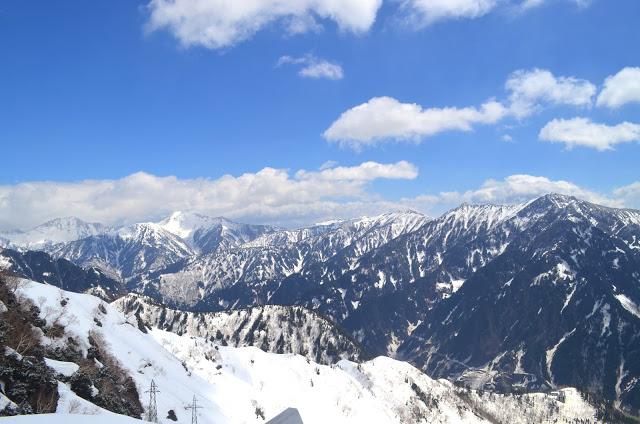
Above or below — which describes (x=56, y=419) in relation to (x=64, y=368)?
above

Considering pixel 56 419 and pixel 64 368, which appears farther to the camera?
pixel 64 368

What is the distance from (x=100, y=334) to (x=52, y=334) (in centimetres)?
2666

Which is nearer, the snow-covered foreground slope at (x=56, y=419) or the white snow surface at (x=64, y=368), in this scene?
the snow-covered foreground slope at (x=56, y=419)

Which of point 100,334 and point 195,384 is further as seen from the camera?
point 195,384

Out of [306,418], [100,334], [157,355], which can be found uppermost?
[100,334]

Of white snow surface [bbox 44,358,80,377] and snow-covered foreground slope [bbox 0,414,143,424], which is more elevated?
snow-covered foreground slope [bbox 0,414,143,424]

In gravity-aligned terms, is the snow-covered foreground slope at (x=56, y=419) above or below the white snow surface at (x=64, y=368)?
above

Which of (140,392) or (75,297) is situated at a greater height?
(75,297)

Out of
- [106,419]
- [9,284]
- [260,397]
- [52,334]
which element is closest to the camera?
[106,419]

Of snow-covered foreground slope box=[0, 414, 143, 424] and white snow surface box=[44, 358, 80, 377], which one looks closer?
snow-covered foreground slope box=[0, 414, 143, 424]

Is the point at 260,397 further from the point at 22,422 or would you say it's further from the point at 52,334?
the point at 22,422

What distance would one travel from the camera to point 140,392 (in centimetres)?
9675

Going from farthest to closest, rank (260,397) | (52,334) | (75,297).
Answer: (260,397)
(75,297)
(52,334)

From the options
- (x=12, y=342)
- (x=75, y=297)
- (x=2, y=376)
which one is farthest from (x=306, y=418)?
(x=2, y=376)
